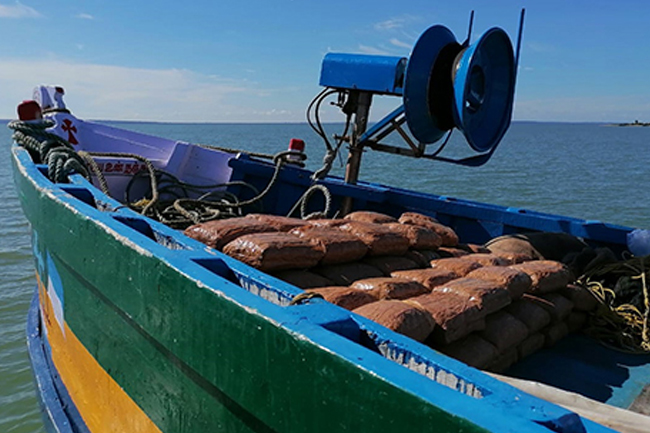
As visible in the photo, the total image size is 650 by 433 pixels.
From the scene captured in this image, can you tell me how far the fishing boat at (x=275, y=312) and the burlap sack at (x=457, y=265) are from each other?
0.60 metres

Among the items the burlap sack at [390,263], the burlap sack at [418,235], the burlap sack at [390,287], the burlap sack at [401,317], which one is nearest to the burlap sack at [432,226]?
the burlap sack at [418,235]

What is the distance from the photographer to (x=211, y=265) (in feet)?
7.18

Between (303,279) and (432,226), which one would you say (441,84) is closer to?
(432,226)

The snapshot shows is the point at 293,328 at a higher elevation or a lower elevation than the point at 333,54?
lower

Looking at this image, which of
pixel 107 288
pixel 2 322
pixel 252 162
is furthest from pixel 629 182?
pixel 107 288

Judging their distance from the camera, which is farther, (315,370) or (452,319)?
(452,319)

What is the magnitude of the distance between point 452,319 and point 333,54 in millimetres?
3666

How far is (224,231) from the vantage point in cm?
291

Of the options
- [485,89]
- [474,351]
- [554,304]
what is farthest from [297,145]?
[474,351]

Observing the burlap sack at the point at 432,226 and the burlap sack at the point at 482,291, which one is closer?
the burlap sack at the point at 482,291

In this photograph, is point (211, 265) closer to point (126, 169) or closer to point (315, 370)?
point (315, 370)

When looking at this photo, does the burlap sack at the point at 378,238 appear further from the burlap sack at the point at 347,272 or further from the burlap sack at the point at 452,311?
the burlap sack at the point at 452,311

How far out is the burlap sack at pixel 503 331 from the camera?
9.74 ft

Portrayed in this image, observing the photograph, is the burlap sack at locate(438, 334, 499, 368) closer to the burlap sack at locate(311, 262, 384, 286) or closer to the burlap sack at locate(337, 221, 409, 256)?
the burlap sack at locate(311, 262, 384, 286)
